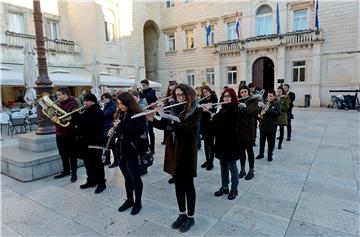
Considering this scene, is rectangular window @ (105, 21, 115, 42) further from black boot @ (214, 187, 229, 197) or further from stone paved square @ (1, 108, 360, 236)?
black boot @ (214, 187, 229, 197)

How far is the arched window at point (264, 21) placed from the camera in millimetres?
20547

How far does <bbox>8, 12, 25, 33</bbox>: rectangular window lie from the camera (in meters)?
15.4

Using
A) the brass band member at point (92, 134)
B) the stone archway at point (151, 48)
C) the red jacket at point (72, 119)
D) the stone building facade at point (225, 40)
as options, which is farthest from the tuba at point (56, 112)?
the stone archway at point (151, 48)

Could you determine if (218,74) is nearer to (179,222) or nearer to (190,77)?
(190,77)

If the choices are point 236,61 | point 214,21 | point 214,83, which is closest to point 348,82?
point 236,61

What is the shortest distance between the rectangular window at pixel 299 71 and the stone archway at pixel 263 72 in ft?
6.49

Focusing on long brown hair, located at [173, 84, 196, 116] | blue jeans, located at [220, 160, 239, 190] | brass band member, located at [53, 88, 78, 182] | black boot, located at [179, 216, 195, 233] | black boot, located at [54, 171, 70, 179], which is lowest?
black boot, located at [179, 216, 195, 233]

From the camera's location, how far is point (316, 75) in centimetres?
1869

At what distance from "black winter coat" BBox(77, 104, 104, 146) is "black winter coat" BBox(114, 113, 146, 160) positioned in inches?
34.2

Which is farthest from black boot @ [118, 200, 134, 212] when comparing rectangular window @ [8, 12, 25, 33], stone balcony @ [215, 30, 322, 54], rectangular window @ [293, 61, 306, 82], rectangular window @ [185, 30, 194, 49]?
rectangular window @ [185, 30, 194, 49]

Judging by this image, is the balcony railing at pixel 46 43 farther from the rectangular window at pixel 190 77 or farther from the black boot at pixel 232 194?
the black boot at pixel 232 194

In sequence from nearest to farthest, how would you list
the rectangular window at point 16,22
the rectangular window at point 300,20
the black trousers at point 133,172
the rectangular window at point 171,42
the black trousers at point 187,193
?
the black trousers at point 187,193 → the black trousers at point 133,172 → the rectangular window at point 16,22 → the rectangular window at point 300,20 → the rectangular window at point 171,42

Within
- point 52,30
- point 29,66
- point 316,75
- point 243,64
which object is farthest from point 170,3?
point 29,66

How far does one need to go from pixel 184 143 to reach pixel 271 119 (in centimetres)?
333
